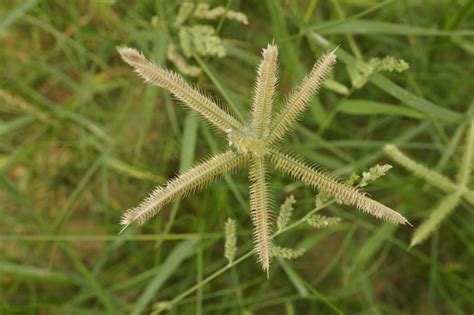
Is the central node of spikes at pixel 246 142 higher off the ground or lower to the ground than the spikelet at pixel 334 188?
higher

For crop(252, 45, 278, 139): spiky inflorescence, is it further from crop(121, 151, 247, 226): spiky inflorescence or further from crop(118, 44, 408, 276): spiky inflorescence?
crop(121, 151, 247, 226): spiky inflorescence

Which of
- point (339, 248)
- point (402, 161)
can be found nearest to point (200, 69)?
point (402, 161)

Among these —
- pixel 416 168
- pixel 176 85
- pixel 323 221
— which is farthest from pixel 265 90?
pixel 416 168

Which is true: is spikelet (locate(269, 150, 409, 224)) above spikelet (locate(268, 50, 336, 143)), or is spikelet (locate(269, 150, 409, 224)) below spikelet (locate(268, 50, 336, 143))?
below

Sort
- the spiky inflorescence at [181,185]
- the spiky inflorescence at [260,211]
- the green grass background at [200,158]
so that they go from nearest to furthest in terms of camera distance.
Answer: the spiky inflorescence at [181,185] → the spiky inflorescence at [260,211] → the green grass background at [200,158]

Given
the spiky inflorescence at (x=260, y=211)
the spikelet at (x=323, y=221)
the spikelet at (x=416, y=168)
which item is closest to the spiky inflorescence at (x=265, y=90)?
the spiky inflorescence at (x=260, y=211)

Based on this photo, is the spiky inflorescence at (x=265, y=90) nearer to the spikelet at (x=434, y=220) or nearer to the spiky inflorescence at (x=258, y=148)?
the spiky inflorescence at (x=258, y=148)

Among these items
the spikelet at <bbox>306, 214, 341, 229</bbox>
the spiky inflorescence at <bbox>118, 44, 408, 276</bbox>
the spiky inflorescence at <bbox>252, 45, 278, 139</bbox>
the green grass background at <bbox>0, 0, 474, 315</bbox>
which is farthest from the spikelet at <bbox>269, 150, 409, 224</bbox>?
the green grass background at <bbox>0, 0, 474, 315</bbox>

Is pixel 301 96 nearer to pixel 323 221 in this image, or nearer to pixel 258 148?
pixel 258 148
